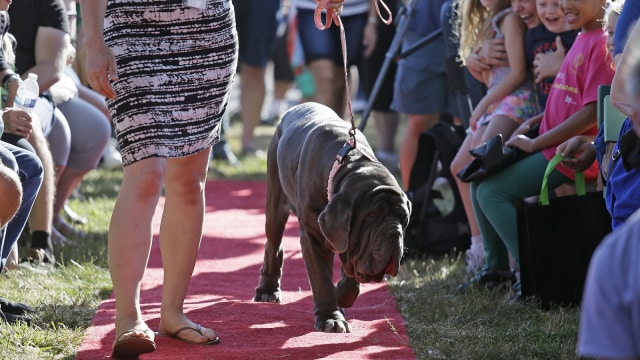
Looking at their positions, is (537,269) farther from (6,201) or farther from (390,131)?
(390,131)

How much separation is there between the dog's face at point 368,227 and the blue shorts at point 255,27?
6.48m

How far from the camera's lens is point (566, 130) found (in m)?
4.71

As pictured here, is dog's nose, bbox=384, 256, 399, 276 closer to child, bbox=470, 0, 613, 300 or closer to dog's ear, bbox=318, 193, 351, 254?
dog's ear, bbox=318, 193, 351, 254

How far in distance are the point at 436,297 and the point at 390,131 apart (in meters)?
5.60

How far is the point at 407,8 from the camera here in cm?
694

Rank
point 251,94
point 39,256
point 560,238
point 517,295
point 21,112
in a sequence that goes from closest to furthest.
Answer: point 560,238, point 517,295, point 21,112, point 39,256, point 251,94

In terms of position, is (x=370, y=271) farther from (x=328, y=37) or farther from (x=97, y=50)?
(x=328, y=37)

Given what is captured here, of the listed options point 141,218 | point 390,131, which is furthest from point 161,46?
point 390,131

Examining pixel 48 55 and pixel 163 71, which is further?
pixel 48 55

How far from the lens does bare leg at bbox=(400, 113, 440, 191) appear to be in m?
7.21

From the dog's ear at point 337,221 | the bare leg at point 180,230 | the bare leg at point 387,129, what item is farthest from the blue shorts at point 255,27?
the dog's ear at point 337,221

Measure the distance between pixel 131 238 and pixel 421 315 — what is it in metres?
1.62

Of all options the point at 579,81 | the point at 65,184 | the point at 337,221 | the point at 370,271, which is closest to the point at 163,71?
the point at 337,221

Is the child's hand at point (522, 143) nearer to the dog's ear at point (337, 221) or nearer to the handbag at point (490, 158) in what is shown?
the handbag at point (490, 158)
